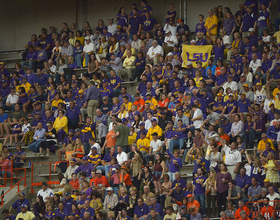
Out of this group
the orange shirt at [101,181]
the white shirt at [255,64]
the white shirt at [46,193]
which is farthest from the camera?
the white shirt at [255,64]

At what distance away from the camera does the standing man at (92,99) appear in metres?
18.1

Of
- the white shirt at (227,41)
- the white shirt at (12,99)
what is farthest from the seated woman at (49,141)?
the white shirt at (227,41)

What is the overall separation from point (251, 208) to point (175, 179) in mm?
2373

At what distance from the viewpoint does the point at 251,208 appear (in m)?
12.1

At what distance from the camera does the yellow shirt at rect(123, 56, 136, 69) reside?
64.6 ft

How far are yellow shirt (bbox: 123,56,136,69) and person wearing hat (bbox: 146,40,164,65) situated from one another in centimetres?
59

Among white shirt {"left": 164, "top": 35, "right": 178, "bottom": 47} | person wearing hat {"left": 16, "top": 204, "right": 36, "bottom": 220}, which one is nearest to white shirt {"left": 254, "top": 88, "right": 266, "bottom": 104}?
white shirt {"left": 164, "top": 35, "right": 178, "bottom": 47}

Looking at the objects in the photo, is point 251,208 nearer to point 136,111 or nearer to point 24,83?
point 136,111

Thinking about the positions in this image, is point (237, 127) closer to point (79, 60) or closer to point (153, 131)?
point (153, 131)

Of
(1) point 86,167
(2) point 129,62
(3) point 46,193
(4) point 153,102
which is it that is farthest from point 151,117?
(2) point 129,62

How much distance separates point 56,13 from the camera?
2491 centimetres

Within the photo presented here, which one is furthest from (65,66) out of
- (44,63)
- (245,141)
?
(245,141)

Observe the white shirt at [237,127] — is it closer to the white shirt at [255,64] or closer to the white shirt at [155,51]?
the white shirt at [255,64]

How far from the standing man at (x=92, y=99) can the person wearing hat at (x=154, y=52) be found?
2702mm
